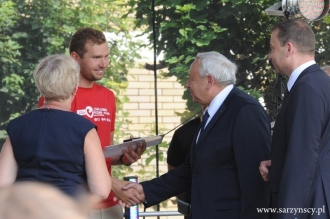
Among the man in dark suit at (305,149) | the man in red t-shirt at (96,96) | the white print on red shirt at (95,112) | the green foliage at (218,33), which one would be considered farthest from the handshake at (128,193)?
the green foliage at (218,33)

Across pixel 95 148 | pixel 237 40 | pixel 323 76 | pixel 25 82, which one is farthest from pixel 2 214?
pixel 237 40

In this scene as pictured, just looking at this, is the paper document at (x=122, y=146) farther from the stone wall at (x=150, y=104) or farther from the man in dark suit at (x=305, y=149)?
the stone wall at (x=150, y=104)

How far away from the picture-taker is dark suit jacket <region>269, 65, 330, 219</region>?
2.54 m

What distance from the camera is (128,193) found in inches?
131

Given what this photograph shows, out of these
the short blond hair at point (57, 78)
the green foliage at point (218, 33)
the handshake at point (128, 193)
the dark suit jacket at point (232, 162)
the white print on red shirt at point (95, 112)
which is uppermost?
the green foliage at point (218, 33)

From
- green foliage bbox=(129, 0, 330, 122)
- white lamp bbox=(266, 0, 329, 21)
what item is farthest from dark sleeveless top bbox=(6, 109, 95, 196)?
green foliage bbox=(129, 0, 330, 122)

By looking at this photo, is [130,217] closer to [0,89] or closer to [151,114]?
[151,114]

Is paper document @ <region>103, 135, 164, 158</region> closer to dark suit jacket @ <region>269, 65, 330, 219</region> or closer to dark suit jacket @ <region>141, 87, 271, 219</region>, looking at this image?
dark suit jacket @ <region>141, 87, 271, 219</region>

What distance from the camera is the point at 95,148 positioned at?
8.30 feet

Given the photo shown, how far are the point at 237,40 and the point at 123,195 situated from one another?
6.98ft

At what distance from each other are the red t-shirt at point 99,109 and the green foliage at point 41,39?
152 centimetres

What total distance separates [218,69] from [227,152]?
40 centimetres

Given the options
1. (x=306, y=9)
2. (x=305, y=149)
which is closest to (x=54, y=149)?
(x=305, y=149)

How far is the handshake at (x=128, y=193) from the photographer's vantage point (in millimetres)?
3348
